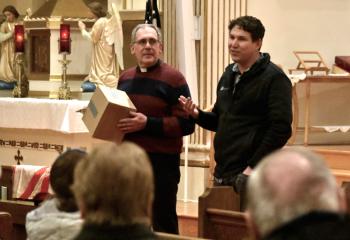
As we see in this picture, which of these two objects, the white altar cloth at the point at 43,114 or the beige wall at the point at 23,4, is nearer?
the white altar cloth at the point at 43,114

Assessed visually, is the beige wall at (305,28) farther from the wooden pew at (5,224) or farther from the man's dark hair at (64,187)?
the man's dark hair at (64,187)

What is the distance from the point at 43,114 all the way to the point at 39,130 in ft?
0.64

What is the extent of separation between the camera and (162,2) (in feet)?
28.1

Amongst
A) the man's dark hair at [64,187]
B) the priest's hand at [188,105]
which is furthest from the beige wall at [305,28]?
the man's dark hair at [64,187]

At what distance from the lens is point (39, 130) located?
7695mm

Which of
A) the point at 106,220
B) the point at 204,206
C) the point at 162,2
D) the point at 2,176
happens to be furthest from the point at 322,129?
the point at 106,220

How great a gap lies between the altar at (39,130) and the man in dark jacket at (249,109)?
3.15 metres

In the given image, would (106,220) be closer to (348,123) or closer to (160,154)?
(160,154)

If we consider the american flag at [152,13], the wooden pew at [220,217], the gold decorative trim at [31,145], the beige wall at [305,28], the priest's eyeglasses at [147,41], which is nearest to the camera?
the wooden pew at [220,217]

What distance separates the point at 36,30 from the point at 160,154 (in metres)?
4.84

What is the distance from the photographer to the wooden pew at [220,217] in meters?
3.91

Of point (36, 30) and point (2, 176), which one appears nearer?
point (2, 176)

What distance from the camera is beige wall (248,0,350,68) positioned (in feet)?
30.6

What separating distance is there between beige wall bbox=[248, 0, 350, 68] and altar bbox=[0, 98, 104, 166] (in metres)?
2.80
